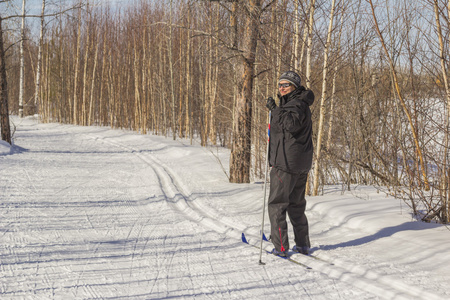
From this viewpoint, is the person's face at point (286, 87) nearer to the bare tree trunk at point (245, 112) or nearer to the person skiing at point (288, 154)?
the person skiing at point (288, 154)

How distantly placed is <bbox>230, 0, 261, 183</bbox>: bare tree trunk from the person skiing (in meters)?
4.52

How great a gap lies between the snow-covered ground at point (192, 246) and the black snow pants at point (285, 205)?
24cm

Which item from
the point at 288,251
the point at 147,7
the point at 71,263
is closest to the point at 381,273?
the point at 288,251

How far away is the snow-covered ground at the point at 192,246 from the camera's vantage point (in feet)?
12.1

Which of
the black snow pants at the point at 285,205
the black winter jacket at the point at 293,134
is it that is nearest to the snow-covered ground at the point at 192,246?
the black snow pants at the point at 285,205

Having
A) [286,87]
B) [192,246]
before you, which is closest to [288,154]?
[286,87]

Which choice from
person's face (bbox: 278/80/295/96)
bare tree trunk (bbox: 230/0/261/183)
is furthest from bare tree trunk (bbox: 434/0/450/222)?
bare tree trunk (bbox: 230/0/261/183)

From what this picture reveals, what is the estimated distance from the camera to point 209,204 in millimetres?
7508

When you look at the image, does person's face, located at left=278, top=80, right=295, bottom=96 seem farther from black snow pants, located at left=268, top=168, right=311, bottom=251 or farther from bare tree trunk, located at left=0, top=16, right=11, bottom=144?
bare tree trunk, located at left=0, top=16, right=11, bottom=144

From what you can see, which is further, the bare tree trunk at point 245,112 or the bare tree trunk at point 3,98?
the bare tree trunk at point 3,98

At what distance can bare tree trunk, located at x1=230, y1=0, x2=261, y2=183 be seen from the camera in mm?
9117

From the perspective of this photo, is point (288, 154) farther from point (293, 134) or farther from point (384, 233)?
point (384, 233)

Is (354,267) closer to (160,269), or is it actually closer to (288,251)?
(288,251)

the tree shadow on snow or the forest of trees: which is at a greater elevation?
the forest of trees
